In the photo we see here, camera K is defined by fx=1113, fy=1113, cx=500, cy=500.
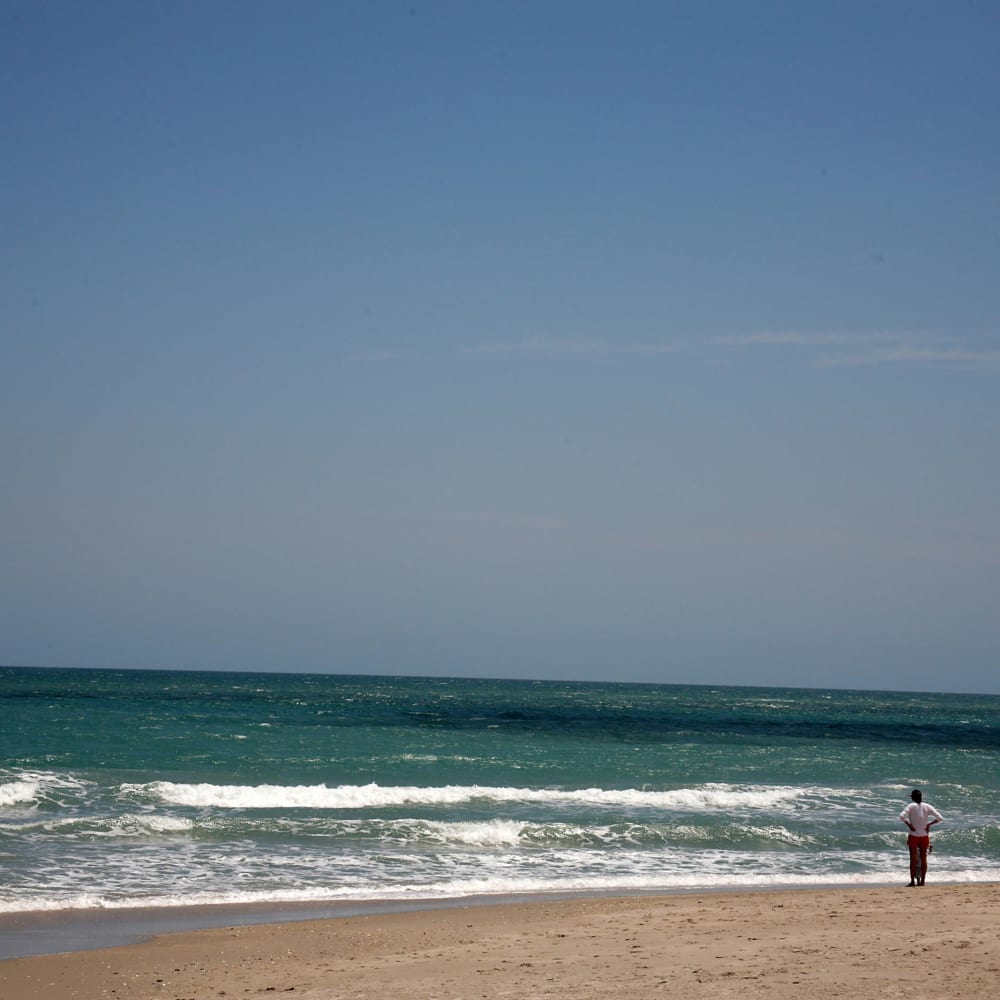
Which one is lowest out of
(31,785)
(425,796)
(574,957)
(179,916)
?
(425,796)

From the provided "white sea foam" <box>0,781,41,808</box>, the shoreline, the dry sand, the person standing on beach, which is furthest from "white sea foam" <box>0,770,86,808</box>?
the person standing on beach

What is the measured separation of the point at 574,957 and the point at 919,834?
23.8 feet

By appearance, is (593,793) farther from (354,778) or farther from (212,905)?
(212,905)

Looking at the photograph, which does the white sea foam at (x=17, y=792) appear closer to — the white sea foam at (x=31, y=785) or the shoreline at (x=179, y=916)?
the white sea foam at (x=31, y=785)

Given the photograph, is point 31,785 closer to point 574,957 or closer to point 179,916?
point 179,916

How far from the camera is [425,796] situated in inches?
898

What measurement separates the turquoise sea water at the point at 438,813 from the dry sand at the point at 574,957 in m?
2.39

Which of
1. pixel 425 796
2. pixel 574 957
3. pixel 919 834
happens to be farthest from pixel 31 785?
pixel 919 834

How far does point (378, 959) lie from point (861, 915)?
5356 millimetres

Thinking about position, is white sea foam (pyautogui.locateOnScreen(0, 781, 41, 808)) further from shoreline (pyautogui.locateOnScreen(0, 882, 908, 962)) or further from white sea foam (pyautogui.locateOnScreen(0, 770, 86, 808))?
shoreline (pyautogui.locateOnScreen(0, 882, 908, 962))

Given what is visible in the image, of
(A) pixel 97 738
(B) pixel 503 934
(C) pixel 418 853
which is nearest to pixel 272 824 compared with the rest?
(C) pixel 418 853

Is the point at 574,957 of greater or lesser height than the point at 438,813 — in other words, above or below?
above

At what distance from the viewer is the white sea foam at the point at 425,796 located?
21.7 meters

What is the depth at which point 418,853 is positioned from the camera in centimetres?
1703
